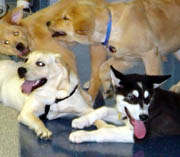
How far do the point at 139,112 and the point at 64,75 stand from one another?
838 mm

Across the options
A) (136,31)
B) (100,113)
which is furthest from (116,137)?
(136,31)

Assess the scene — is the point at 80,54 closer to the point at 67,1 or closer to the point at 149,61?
the point at 67,1

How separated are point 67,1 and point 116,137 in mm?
1922

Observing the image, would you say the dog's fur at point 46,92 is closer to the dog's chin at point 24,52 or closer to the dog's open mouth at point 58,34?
the dog's open mouth at point 58,34

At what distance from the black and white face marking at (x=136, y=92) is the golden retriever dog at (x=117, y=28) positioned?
0.72m

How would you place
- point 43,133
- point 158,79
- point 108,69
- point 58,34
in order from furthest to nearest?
point 108,69 < point 58,34 < point 43,133 < point 158,79

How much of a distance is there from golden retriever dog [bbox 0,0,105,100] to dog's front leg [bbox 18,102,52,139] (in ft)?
2.89

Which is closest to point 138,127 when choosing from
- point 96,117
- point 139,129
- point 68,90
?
point 139,129

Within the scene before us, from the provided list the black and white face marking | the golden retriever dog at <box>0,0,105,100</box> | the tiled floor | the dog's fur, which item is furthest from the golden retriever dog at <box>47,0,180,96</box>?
the tiled floor

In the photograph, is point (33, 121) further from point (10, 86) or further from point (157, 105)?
point (157, 105)

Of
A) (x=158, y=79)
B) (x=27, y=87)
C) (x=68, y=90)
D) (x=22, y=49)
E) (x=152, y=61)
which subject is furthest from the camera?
(x=22, y=49)

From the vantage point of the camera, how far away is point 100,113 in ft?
10.3

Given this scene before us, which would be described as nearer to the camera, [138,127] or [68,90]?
[138,127]

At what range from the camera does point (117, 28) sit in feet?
11.7
